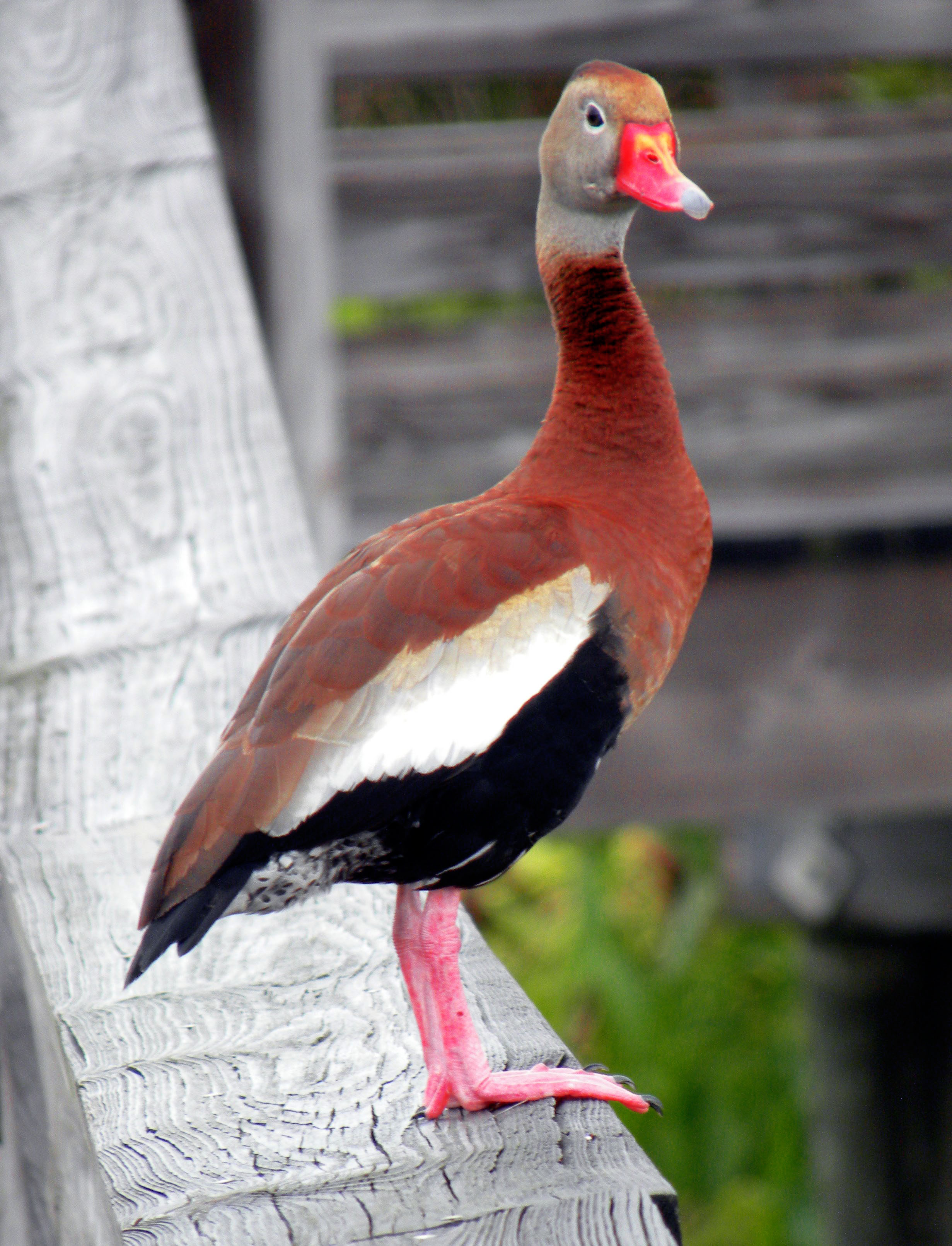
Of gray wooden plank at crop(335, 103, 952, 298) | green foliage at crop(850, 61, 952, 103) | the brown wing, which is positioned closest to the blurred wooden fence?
gray wooden plank at crop(335, 103, 952, 298)

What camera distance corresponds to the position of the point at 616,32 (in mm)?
3301

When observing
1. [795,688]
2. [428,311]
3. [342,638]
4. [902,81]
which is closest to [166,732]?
[342,638]

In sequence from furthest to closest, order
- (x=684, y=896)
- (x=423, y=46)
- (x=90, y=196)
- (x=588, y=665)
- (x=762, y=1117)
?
1. (x=684, y=896)
2. (x=762, y=1117)
3. (x=423, y=46)
4. (x=90, y=196)
5. (x=588, y=665)

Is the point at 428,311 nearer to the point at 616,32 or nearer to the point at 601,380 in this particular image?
the point at 616,32

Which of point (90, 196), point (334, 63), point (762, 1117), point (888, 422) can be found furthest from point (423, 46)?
point (762, 1117)

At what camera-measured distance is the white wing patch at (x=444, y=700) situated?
1.23 meters

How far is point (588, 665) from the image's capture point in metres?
1.32

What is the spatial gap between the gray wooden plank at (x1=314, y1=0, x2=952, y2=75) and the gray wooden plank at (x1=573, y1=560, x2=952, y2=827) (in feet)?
3.93

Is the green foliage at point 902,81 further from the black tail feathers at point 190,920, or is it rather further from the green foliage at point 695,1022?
the black tail feathers at point 190,920

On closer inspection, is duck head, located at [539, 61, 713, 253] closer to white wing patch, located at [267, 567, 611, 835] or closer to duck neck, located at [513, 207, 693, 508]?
duck neck, located at [513, 207, 693, 508]

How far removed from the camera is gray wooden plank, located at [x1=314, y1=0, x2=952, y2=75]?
3254mm

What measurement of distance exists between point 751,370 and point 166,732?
2184 mm

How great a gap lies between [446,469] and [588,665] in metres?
2.06

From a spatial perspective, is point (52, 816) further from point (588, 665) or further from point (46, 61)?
point (46, 61)
